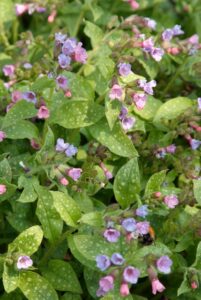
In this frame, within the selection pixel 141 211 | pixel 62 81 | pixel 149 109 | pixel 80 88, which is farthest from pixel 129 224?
pixel 149 109

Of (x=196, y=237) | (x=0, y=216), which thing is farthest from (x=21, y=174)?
(x=196, y=237)

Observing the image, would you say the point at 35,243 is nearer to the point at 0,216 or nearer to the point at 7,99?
the point at 0,216

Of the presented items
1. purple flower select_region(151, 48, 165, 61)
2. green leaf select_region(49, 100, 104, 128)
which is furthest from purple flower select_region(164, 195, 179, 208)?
purple flower select_region(151, 48, 165, 61)

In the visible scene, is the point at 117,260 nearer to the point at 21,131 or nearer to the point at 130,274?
the point at 130,274

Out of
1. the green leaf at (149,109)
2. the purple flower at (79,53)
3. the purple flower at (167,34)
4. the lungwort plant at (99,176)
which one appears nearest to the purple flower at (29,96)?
the lungwort plant at (99,176)

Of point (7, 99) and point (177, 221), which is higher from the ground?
point (7, 99)

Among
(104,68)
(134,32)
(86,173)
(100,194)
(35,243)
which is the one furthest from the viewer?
(134,32)
